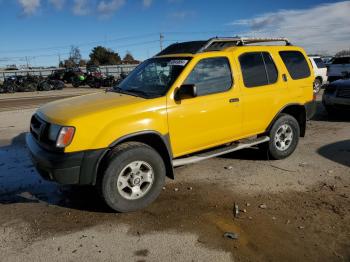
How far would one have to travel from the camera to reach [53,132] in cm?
411

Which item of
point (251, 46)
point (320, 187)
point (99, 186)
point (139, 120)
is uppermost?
point (251, 46)

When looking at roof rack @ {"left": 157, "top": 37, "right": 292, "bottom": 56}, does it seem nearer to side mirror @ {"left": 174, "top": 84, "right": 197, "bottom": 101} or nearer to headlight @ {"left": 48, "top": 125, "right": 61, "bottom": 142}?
side mirror @ {"left": 174, "top": 84, "right": 197, "bottom": 101}

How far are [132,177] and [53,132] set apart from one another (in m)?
1.08

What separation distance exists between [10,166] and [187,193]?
3378 millimetres

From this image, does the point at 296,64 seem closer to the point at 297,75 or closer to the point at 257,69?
the point at 297,75

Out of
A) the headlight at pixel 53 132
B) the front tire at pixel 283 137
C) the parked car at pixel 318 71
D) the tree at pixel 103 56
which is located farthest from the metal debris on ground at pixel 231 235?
the tree at pixel 103 56

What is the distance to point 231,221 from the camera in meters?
4.07

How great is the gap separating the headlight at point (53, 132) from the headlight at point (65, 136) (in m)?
0.09

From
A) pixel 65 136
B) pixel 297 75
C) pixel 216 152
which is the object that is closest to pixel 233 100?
pixel 216 152

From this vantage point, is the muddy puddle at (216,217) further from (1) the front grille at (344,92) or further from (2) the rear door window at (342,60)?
(2) the rear door window at (342,60)

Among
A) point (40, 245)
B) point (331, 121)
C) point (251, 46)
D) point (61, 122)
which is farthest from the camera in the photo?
point (331, 121)

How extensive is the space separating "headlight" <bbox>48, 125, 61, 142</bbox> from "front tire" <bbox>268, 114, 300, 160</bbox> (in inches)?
138

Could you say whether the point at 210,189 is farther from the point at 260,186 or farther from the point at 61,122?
the point at 61,122

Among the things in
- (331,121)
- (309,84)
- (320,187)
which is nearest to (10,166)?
(320,187)
